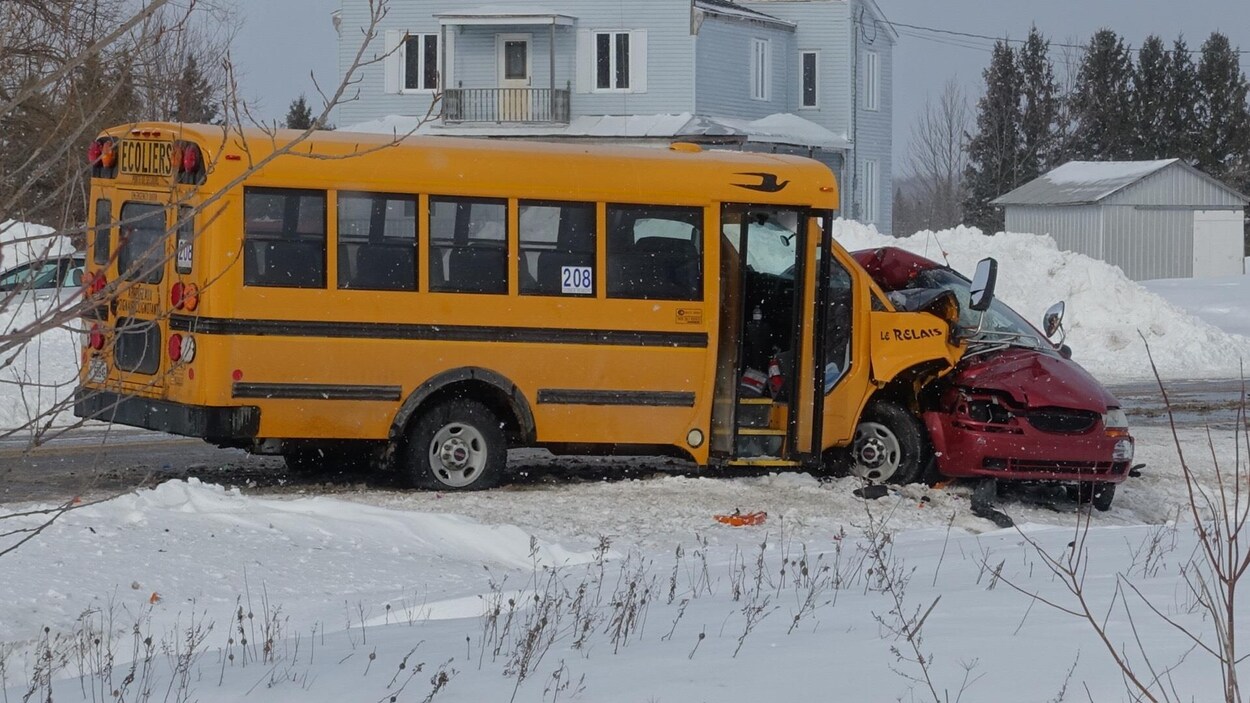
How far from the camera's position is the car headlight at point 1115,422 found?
11.7m

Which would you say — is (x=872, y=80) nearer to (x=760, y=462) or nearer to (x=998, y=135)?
(x=998, y=135)

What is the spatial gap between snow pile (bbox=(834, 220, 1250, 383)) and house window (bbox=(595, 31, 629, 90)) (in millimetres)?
14583

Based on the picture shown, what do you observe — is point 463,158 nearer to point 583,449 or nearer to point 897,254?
point 583,449

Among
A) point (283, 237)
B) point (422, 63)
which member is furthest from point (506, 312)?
point (422, 63)

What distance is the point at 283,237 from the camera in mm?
10633

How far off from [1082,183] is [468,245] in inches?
1906

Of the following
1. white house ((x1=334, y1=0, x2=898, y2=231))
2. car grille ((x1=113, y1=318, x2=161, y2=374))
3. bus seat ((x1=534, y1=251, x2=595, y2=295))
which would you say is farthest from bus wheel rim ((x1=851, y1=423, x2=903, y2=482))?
white house ((x1=334, y1=0, x2=898, y2=231))

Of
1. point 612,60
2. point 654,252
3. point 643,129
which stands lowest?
point 654,252

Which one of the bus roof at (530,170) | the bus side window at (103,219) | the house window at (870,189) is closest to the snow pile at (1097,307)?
the bus roof at (530,170)

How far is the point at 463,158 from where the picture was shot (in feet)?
36.1

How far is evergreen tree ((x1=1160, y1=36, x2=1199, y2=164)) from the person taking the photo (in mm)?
71375

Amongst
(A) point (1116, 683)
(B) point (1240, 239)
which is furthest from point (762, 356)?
(B) point (1240, 239)

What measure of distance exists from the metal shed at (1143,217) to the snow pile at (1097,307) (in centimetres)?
2367

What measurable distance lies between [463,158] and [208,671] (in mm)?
5484
